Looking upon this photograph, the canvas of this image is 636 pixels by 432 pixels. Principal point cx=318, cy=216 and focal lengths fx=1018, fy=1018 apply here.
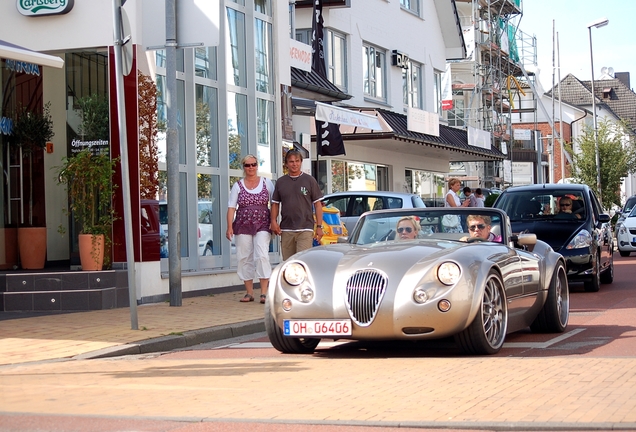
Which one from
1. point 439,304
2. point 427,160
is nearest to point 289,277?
point 439,304

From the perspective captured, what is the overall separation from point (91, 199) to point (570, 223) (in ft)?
24.5

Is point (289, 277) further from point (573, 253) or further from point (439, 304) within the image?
point (573, 253)

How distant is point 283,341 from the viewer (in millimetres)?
8695

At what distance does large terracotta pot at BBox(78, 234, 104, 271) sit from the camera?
43.9 feet

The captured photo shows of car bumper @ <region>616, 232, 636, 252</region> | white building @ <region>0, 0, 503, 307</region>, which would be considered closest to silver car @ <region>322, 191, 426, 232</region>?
white building @ <region>0, 0, 503, 307</region>

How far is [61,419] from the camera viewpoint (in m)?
5.90

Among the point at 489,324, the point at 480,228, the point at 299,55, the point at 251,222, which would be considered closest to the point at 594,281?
the point at 251,222

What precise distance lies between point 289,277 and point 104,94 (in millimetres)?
6827

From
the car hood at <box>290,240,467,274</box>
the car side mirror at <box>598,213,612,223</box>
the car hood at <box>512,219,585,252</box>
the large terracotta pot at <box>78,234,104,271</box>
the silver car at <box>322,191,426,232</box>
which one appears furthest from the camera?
the silver car at <box>322,191,426,232</box>

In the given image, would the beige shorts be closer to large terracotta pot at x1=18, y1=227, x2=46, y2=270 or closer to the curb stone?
the curb stone

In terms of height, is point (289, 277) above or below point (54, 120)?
below

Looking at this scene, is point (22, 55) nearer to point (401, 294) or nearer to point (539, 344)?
point (401, 294)

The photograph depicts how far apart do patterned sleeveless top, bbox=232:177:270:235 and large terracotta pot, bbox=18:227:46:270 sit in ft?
9.92

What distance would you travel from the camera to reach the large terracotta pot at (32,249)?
14.6 m
